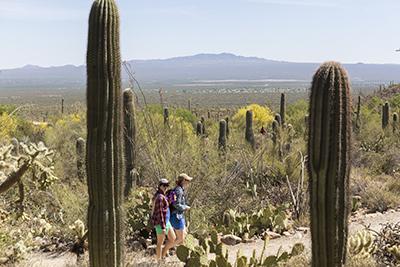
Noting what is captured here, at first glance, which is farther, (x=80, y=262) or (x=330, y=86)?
(x=80, y=262)

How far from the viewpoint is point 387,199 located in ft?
46.4

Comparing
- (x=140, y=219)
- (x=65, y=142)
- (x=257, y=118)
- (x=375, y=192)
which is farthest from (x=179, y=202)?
(x=257, y=118)

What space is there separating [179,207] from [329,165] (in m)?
3.57

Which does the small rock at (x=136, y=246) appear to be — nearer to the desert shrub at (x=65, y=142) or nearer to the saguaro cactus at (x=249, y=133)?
the desert shrub at (x=65, y=142)

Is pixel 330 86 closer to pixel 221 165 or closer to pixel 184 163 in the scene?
pixel 184 163

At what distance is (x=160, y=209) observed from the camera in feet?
27.7

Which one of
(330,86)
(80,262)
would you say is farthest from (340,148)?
(80,262)

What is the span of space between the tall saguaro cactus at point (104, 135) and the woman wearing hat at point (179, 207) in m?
2.49

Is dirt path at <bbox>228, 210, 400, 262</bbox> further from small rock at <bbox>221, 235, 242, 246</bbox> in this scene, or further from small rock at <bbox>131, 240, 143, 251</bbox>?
small rock at <bbox>131, 240, 143, 251</bbox>

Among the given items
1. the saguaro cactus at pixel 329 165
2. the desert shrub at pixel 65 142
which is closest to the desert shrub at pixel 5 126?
the desert shrub at pixel 65 142

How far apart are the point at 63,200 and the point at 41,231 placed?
54.3 inches

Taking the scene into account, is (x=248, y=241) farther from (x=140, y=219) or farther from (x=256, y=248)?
(x=140, y=219)

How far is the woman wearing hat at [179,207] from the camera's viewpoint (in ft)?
28.3

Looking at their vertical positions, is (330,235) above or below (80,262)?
above
